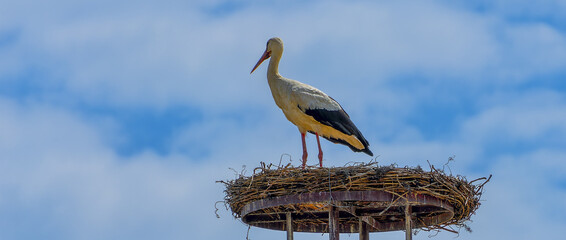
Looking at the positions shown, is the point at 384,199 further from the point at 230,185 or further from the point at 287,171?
the point at 230,185

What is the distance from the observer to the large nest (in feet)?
38.8

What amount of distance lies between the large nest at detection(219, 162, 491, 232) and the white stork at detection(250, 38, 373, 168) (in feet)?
6.07

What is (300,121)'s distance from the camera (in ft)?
47.0

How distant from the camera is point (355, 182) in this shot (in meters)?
11.8

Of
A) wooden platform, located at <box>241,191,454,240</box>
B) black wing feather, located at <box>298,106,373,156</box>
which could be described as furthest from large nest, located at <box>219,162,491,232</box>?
black wing feather, located at <box>298,106,373,156</box>

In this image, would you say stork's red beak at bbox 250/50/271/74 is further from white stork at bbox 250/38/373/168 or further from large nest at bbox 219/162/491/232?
large nest at bbox 219/162/491/232

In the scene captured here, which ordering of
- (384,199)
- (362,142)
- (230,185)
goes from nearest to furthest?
(384,199) → (230,185) → (362,142)

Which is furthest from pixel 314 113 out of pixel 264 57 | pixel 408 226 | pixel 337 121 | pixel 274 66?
pixel 408 226

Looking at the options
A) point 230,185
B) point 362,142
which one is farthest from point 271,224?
point 362,142

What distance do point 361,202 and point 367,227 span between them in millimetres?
1018

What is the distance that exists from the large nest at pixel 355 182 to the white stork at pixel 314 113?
1.85 m

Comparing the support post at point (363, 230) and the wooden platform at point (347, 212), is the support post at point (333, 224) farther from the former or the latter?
the support post at point (363, 230)

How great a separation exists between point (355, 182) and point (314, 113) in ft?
7.99

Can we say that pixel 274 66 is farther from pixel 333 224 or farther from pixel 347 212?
pixel 333 224
